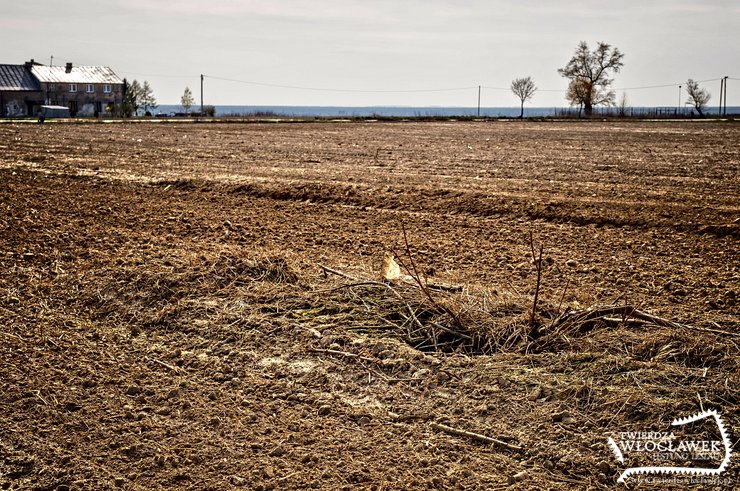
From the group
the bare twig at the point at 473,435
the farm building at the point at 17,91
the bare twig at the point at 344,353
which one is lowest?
the bare twig at the point at 473,435

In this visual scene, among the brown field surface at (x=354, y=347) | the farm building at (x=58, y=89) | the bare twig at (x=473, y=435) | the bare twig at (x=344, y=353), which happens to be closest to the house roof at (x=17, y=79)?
the farm building at (x=58, y=89)

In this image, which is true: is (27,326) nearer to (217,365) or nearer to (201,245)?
(217,365)

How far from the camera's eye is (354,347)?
574cm

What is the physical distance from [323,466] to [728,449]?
223cm

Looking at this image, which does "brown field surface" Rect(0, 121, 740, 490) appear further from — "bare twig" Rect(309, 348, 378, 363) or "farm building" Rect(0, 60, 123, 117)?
"farm building" Rect(0, 60, 123, 117)

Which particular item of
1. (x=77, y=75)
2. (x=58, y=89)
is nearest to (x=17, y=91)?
(x=58, y=89)

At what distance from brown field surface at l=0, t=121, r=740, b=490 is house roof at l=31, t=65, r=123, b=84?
320 ft

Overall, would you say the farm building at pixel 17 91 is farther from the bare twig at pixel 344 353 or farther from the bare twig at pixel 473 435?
the bare twig at pixel 473 435

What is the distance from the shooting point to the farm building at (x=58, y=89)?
95.5m

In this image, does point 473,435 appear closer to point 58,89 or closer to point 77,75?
point 58,89

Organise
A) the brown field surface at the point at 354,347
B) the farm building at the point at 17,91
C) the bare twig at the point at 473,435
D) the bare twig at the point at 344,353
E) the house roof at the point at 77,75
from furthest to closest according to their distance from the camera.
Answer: the house roof at the point at 77,75 → the farm building at the point at 17,91 → the bare twig at the point at 344,353 → the bare twig at the point at 473,435 → the brown field surface at the point at 354,347

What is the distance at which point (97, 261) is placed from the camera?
8.15 meters

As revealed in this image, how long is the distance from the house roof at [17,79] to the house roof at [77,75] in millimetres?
916

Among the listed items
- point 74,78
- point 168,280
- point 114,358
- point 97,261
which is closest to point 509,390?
point 114,358
